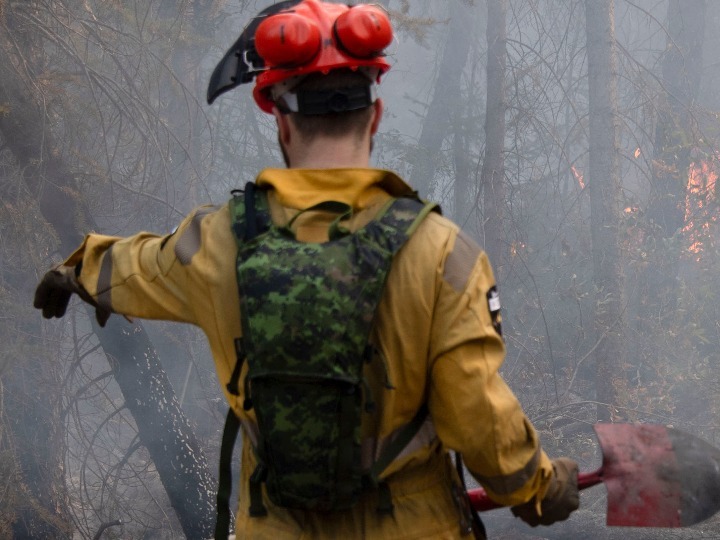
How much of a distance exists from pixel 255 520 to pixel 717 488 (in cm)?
120

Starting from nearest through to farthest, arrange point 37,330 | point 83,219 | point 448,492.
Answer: point 448,492 < point 83,219 < point 37,330

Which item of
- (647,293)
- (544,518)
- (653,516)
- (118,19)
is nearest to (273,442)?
(544,518)

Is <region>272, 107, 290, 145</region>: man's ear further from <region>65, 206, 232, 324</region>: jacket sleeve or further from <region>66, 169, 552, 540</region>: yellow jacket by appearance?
<region>65, 206, 232, 324</region>: jacket sleeve

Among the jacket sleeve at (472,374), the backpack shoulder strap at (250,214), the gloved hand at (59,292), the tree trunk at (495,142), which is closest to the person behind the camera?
the jacket sleeve at (472,374)

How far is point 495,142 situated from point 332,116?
830 centimetres

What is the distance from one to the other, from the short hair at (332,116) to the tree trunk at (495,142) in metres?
7.90

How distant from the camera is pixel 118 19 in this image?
647 centimetres

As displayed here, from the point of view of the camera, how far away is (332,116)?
1.91 meters

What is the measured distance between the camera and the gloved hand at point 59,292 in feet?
7.25

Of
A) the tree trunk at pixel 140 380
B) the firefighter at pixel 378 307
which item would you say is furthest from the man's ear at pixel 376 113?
the tree trunk at pixel 140 380

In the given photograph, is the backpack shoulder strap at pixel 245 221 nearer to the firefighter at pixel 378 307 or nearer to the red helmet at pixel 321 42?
the firefighter at pixel 378 307

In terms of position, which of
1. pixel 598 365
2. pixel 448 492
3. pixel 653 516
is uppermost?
pixel 448 492

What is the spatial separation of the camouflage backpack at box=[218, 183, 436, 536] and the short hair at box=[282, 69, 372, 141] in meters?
0.21

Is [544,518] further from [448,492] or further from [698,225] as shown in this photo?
[698,225]
